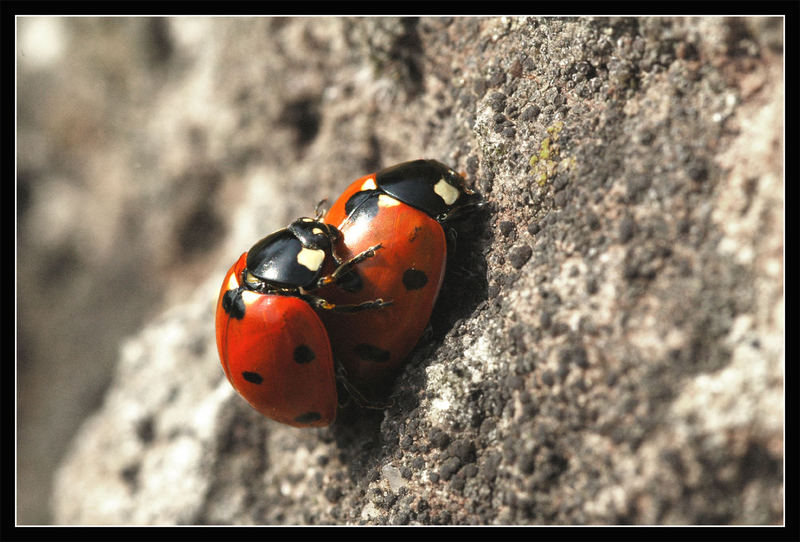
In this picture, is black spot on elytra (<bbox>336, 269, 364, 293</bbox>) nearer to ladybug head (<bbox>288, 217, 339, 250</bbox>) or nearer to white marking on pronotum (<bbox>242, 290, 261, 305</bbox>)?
ladybug head (<bbox>288, 217, 339, 250</bbox>)

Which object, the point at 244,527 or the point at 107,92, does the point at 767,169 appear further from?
the point at 107,92

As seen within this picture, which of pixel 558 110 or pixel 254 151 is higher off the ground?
pixel 558 110

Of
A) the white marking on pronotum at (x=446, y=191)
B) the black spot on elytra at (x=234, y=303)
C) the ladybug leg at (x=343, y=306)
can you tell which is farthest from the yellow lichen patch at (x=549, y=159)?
the black spot on elytra at (x=234, y=303)

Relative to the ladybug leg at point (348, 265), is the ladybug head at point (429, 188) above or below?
above

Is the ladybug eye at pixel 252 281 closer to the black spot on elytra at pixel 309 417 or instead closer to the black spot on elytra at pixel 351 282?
the black spot on elytra at pixel 351 282

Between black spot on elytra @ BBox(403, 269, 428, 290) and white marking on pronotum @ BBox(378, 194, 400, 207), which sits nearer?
black spot on elytra @ BBox(403, 269, 428, 290)

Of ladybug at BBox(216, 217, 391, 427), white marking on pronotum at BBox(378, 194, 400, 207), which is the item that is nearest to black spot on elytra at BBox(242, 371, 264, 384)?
ladybug at BBox(216, 217, 391, 427)

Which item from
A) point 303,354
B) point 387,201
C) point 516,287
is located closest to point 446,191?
point 387,201

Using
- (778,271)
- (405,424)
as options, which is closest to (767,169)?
(778,271)
